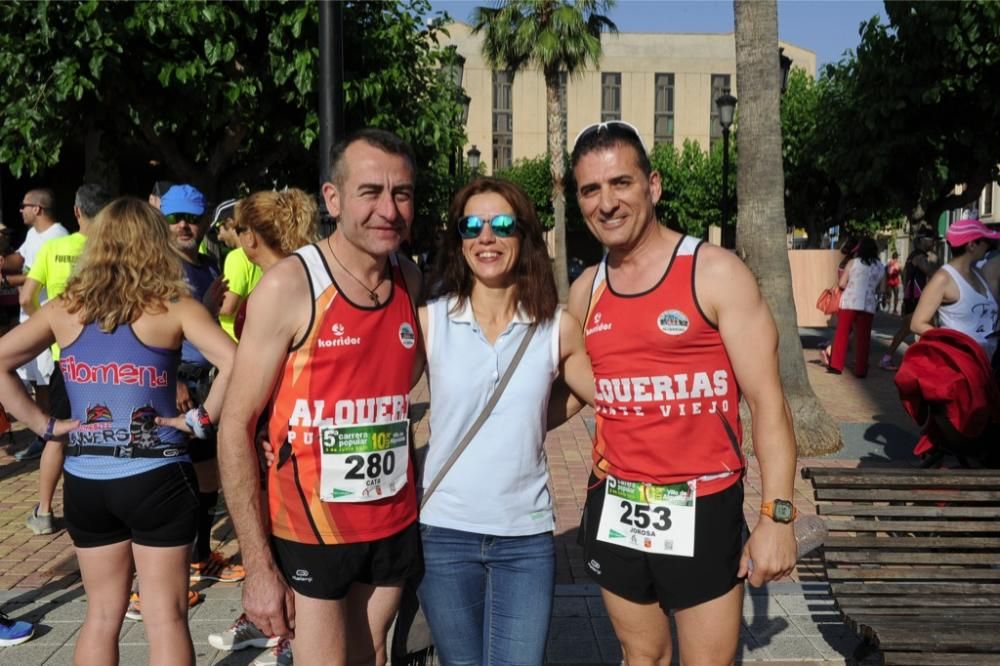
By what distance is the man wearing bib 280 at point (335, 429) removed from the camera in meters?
2.38

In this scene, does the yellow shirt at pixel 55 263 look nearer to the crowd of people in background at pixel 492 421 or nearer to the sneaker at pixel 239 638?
the sneaker at pixel 239 638

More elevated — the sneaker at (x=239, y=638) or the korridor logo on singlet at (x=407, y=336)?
the korridor logo on singlet at (x=407, y=336)

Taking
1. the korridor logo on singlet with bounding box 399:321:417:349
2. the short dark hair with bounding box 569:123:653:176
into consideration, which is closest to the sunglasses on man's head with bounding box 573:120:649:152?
the short dark hair with bounding box 569:123:653:176

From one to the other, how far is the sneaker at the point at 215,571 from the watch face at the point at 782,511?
10.5 feet

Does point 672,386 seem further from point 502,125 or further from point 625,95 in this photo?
point 625,95

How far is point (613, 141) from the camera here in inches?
102

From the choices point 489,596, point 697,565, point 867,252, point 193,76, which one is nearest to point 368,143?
point 489,596

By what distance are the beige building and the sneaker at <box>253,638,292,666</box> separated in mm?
61363

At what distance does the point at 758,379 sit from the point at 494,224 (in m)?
0.82

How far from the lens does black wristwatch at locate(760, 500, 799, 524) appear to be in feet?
8.20

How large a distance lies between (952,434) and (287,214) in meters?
3.74

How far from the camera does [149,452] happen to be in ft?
9.83

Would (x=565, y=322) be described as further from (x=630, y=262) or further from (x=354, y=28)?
(x=354, y=28)

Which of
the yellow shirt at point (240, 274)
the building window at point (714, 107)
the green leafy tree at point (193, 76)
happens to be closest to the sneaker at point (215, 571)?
the yellow shirt at point (240, 274)
